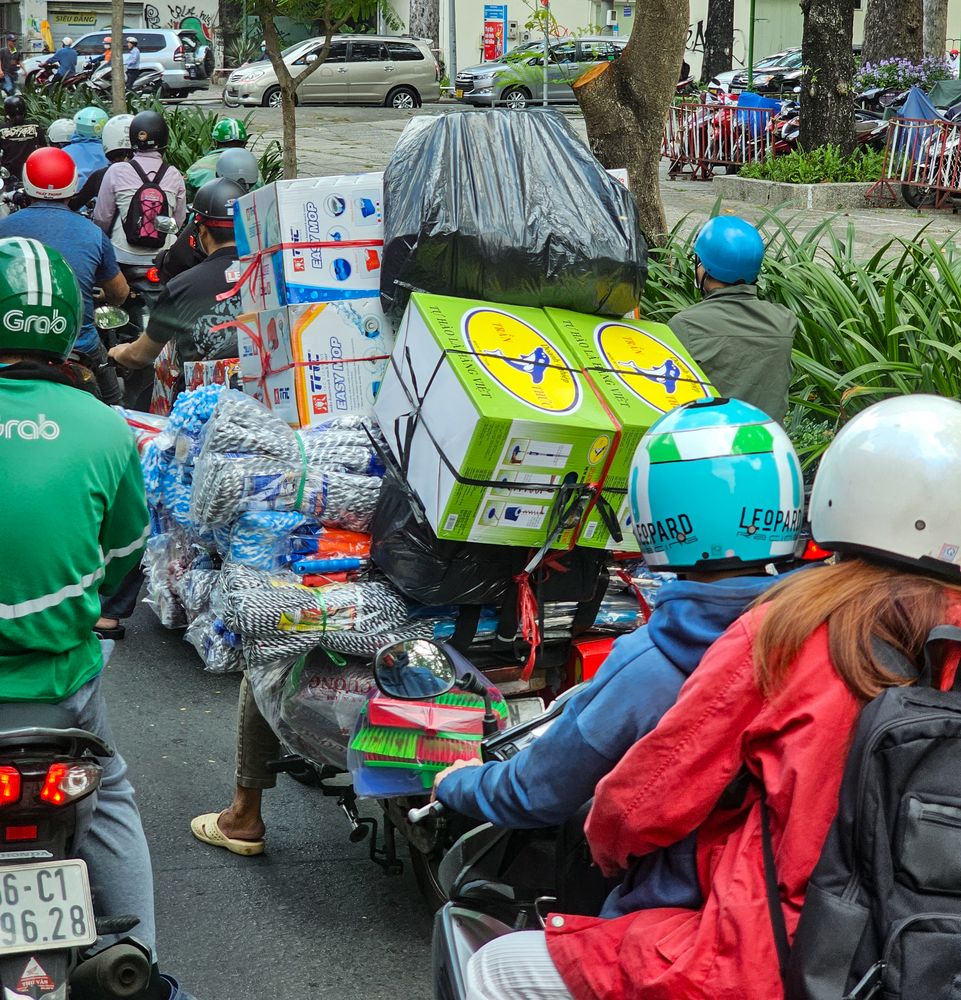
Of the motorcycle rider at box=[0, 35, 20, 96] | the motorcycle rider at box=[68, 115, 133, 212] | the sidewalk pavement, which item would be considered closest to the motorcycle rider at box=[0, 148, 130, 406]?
the sidewalk pavement

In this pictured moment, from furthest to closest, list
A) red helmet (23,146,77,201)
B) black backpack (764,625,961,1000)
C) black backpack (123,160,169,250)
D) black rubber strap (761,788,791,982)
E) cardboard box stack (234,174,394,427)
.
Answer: black backpack (123,160,169,250)
red helmet (23,146,77,201)
cardboard box stack (234,174,394,427)
black rubber strap (761,788,791,982)
black backpack (764,625,961,1000)

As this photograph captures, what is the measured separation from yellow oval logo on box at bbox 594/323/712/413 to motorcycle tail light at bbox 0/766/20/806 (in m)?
1.86

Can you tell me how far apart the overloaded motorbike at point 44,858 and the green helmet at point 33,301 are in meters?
0.75

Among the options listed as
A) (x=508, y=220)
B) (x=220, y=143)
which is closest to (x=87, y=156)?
(x=220, y=143)

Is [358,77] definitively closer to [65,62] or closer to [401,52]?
[401,52]

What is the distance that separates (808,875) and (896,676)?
29cm

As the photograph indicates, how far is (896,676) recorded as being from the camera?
1.84m

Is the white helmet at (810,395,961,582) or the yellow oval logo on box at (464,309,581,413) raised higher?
the white helmet at (810,395,961,582)

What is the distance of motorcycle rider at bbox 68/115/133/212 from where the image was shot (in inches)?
395

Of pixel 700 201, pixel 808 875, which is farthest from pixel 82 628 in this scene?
pixel 700 201

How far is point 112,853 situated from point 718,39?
1179 inches

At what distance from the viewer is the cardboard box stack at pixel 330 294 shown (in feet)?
15.0

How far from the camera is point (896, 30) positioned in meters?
24.2

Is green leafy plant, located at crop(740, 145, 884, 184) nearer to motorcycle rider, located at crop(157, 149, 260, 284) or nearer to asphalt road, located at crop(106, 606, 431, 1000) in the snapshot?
motorcycle rider, located at crop(157, 149, 260, 284)
